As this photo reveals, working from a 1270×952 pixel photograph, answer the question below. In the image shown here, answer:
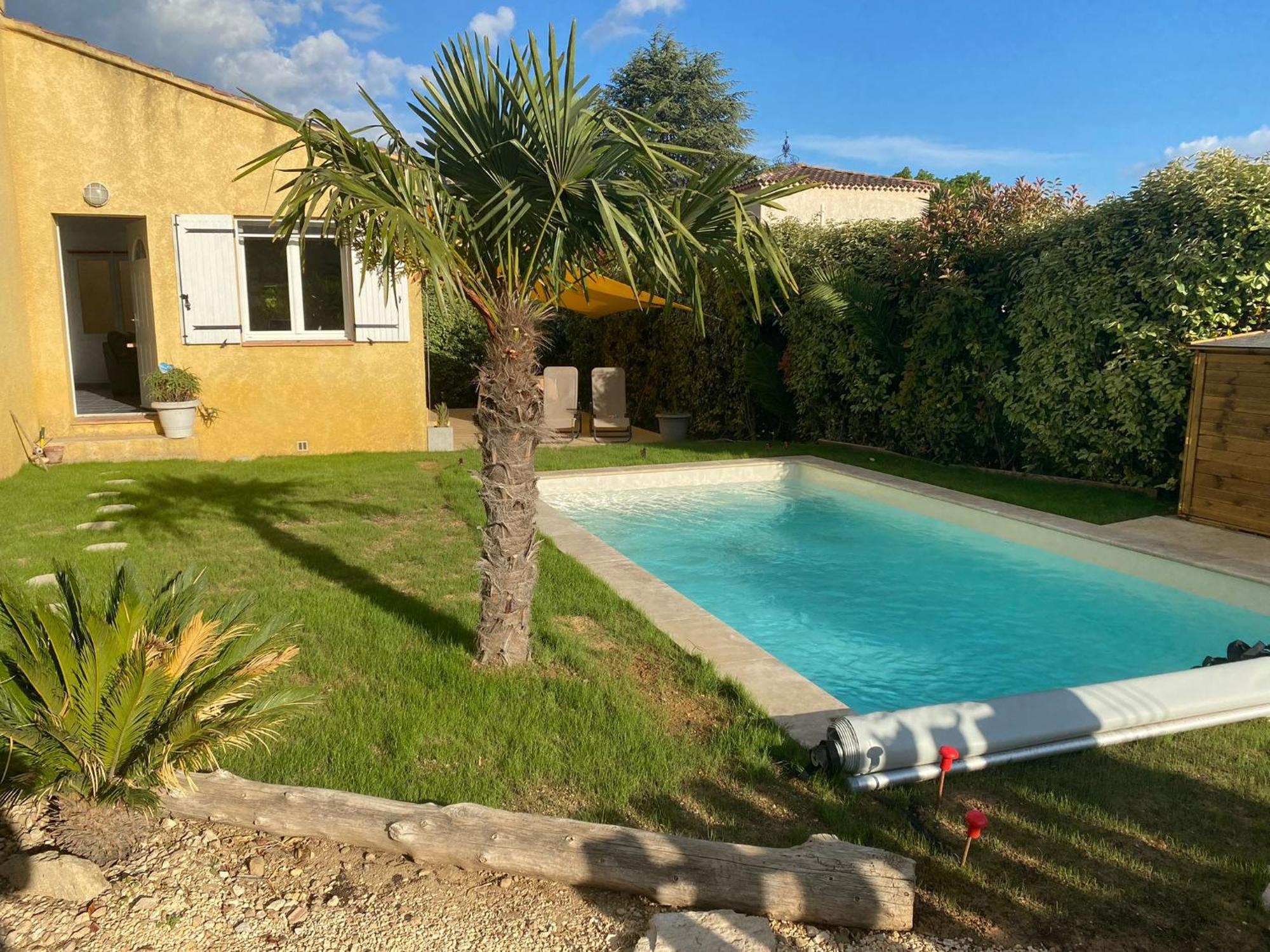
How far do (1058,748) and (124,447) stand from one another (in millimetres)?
11780

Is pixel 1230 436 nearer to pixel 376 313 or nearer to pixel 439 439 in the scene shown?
pixel 439 439

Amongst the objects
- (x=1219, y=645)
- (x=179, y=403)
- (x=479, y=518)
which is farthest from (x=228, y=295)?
(x=1219, y=645)

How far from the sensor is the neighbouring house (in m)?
32.5

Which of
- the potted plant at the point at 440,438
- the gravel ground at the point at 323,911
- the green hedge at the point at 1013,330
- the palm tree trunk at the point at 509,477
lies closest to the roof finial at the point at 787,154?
the green hedge at the point at 1013,330

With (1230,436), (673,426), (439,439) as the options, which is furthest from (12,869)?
(673,426)

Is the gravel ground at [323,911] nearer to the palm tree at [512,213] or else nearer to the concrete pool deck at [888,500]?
the concrete pool deck at [888,500]

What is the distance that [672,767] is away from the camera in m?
4.07

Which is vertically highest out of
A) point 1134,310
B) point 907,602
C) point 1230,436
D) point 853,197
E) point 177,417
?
point 853,197

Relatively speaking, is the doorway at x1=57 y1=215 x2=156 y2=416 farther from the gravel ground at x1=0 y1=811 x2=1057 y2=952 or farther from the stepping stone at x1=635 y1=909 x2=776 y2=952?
the stepping stone at x1=635 y1=909 x2=776 y2=952

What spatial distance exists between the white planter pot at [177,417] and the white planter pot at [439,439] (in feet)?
10.5

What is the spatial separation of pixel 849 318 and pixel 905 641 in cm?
705

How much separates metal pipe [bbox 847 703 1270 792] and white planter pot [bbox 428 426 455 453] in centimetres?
1065

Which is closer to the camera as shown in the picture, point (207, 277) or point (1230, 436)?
point (1230, 436)

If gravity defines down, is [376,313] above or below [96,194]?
below
